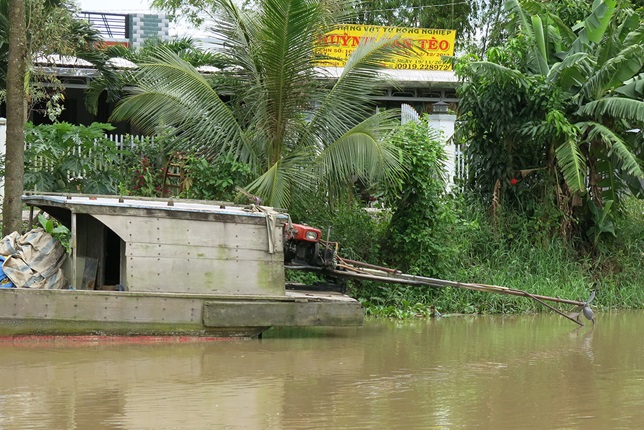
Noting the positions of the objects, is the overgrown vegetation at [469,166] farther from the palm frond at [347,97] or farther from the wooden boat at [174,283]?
the wooden boat at [174,283]

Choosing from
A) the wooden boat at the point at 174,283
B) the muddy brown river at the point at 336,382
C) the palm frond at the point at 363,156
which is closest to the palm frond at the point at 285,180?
the palm frond at the point at 363,156

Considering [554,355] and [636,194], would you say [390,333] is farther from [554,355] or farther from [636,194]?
[636,194]

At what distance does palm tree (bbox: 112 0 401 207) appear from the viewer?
42.3ft

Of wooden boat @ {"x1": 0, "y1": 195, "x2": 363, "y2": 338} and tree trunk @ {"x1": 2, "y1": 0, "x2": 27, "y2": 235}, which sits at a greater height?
tree trunk @ {"x1": 2, "y1": 0, "x2": 27, "y2": 235}

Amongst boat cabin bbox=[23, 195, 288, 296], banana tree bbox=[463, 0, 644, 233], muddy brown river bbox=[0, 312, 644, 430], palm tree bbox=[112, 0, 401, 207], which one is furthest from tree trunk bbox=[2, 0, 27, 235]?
banana tree bbox=[463, 0, 644, 233]

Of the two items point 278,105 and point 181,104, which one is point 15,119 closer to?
point 181,104

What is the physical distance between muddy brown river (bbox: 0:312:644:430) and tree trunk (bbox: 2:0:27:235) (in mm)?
2462

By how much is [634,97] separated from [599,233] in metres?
2.31

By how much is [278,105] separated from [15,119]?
3844 mm

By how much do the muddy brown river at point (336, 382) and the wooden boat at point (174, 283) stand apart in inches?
10.7

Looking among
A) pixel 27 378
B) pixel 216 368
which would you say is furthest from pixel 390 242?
pixel 27 378

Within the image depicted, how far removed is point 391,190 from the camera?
13727mm

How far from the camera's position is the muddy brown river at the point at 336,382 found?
6887 millimetres

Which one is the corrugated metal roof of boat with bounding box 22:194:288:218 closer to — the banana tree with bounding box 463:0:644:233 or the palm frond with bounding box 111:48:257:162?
the palm frond with bounding box 111:48:257:162
